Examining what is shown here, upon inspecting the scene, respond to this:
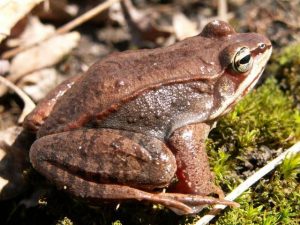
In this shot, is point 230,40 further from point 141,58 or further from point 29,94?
point 29,94

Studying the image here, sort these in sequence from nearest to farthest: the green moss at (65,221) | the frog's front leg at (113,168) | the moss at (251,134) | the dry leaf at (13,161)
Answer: the frog's front leg at (113,168) < the green moss at (65,221) < the moss at (251,134) < the dry leaf at (13,161)

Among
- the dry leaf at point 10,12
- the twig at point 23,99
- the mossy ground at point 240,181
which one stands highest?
the dry leaf at point 10,12

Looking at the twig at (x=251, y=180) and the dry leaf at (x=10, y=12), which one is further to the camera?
the dry leaf at (x=10, y=12)

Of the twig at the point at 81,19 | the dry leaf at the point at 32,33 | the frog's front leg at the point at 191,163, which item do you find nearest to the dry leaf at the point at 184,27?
the twig at the point at 81,19

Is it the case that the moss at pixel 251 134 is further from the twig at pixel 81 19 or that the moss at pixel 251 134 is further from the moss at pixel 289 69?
the twig at pixel 81 19

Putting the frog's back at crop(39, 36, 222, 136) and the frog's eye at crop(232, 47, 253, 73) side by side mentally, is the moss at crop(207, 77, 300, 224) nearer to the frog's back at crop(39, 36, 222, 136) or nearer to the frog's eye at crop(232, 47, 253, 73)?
the frog's eye at crop(232, 47, 253, 73)

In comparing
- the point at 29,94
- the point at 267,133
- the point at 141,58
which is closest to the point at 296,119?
the point at 267,133

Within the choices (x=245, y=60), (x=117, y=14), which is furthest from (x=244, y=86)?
(x=117, y=14)
